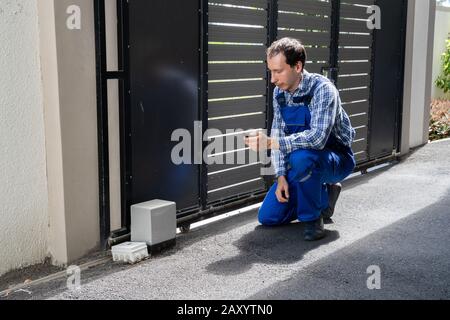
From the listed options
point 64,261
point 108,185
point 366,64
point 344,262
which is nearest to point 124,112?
point 108,185

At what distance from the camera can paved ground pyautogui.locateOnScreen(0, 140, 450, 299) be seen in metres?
3.57

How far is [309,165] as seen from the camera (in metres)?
4.38

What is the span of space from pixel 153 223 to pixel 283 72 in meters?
1.41

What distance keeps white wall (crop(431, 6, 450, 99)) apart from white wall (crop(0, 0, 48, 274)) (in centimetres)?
1050

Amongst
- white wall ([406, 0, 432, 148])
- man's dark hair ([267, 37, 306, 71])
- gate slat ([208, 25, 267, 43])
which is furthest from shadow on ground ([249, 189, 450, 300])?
white wall ([406, 0, 432, 148])

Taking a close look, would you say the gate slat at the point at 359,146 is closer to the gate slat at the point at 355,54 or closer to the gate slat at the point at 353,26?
the gate slat at the point at 355,54

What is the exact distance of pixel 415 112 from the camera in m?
8.56

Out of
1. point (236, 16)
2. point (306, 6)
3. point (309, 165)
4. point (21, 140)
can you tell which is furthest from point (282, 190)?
point (306, 6)

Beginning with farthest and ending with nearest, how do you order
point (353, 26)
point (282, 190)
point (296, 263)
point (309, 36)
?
1. point (353, 26)
2. point (309, 36)
3. point (282, 190)
4. point (296, 263)

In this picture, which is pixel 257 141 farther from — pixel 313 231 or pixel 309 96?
pixel 313 231

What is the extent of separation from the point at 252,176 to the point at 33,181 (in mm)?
2279

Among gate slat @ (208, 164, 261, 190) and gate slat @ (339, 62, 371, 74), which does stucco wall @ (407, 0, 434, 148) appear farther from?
gate slat @ (208, 164, 261, 190)

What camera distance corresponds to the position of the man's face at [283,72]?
4266 mm

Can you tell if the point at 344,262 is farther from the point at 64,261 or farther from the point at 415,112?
the point at 415,112
